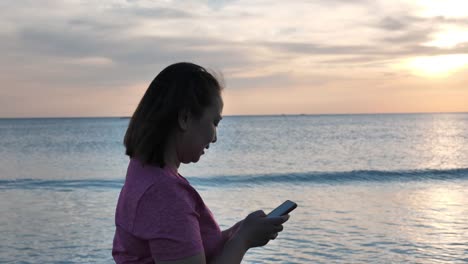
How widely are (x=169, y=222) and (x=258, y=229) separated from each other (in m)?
0.33

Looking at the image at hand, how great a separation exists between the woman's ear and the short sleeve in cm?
19

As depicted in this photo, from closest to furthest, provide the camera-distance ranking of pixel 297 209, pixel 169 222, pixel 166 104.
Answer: pixel 169 222 → pixel 166 104 → pixel 297 209

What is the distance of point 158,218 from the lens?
1688 millimetres

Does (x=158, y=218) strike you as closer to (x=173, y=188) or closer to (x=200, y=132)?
(x=173, y=188)

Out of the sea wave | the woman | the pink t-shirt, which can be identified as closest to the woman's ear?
the woman

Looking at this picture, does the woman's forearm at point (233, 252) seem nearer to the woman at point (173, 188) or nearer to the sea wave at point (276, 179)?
the woman at point (173, 188)

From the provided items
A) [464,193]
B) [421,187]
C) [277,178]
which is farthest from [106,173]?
[464,193]

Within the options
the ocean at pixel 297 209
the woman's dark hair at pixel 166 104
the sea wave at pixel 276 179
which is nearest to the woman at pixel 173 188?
the woman's dark hair at pixel 166 104

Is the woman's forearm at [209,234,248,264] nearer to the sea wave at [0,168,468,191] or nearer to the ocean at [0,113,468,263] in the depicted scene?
the ocean at [0,113,468,263]

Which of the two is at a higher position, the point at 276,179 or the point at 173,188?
the point at 173,188

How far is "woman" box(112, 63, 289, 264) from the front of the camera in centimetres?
170

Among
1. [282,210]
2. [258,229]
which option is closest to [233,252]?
[258,229]

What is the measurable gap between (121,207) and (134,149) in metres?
0.19

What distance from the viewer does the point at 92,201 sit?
15.1 meters
